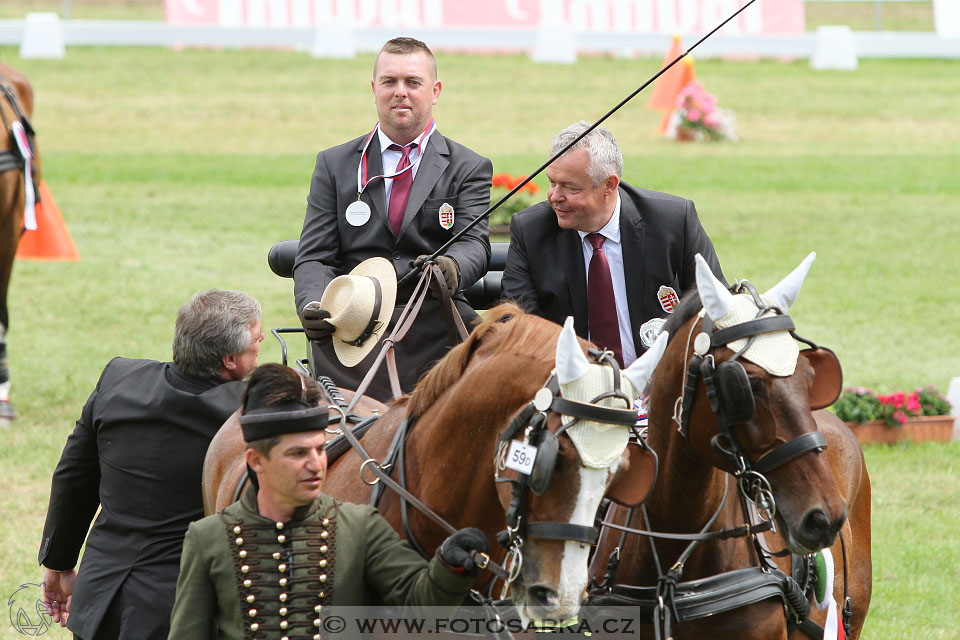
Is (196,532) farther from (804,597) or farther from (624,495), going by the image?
(804,597)

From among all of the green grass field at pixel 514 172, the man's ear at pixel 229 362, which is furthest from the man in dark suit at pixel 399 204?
the green grass field at pixel 514 172

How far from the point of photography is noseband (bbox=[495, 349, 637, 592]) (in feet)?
11.1

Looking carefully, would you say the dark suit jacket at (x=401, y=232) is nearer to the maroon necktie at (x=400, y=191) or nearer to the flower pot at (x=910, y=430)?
the maroon necktie at (x=400, y=191)

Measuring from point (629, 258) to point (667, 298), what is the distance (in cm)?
21

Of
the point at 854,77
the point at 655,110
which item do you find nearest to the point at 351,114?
the point at 655,110

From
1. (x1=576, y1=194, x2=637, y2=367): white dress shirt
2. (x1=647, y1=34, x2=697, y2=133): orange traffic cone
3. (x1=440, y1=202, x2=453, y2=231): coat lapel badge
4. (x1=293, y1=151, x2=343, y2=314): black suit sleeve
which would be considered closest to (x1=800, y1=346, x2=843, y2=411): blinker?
(x1=576, y1=194, x2=637, y2=367): white dress shirt

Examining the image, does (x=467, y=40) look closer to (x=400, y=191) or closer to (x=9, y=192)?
(x=9, y=192)

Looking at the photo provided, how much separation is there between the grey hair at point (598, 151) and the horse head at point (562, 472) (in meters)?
1.54

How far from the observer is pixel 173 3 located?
27594 millimetres

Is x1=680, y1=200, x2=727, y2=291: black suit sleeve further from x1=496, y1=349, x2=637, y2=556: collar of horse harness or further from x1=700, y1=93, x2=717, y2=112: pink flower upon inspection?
x1=700, y1=93, x2=717, y2=112: pink flower

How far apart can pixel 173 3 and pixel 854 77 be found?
1384 cm

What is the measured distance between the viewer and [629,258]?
5.12 metres

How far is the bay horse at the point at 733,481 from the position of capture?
3.90m

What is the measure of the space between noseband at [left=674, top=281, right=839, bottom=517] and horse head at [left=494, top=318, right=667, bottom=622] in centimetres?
51
